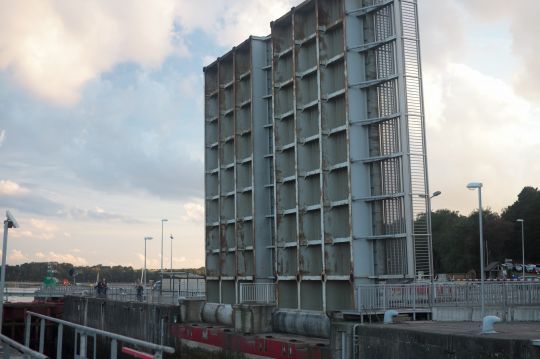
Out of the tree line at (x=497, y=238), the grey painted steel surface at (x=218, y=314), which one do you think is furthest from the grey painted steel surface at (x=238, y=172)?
the tree line at (x=497, y=238)

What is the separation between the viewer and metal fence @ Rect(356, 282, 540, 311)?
25.6m

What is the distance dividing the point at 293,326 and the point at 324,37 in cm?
1436

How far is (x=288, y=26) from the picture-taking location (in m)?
38.0

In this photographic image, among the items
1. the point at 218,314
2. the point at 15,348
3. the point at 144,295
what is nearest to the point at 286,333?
the point at 218,314

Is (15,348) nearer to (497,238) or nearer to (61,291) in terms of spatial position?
(61,291)

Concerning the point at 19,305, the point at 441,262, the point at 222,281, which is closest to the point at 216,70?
the point at 222,281

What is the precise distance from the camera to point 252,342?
28984 millimetres

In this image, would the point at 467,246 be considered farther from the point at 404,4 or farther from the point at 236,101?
the point at 404,4

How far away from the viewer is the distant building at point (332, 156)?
29.9m

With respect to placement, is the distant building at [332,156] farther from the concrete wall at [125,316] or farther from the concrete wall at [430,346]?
the concrete wall at [430,346]

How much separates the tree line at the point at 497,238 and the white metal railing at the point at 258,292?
45565mm

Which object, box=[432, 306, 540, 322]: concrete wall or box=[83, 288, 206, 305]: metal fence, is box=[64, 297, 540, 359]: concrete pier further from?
box=[83, 288, 206, 305]: metal fence

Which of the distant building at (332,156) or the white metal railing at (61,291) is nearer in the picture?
the distant building at (332,156)

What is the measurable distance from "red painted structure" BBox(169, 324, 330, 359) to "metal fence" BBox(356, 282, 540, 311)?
99.9 inches
